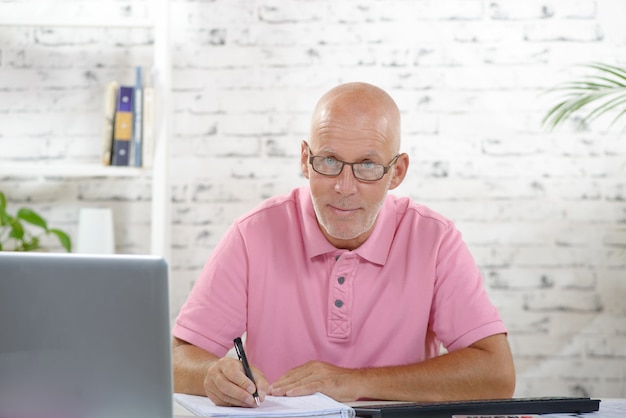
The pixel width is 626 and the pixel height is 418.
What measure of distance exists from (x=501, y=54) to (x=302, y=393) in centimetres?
201

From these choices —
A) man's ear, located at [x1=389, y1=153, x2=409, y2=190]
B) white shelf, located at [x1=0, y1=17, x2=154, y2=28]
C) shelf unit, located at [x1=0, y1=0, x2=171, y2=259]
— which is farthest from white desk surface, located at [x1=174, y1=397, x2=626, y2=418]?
white shelf, located at [x1=0, y1=17, x2=154, y2=28]

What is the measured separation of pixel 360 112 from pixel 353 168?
5.1 inches

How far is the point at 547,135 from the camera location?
3076 mm

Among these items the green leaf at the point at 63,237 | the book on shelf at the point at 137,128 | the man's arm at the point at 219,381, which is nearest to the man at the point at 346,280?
the man's arm at the point at 219,381

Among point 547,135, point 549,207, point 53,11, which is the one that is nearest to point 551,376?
point 549,207

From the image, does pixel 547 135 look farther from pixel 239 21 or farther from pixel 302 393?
pixel 302 393

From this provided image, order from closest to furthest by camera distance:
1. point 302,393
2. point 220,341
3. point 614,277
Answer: point 302,393 → point 220,341 → point 614,277

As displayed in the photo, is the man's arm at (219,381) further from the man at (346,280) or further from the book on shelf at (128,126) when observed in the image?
the book on shelf at (128,126)

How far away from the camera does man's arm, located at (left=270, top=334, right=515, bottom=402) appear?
151 cm

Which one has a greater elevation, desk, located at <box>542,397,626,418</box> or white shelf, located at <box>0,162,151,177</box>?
white shelf, located at <box>0,162,151,177</box>

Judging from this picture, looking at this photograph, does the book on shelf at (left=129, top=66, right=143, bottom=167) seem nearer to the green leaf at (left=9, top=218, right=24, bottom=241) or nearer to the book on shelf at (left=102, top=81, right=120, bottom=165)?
the book on shelf at (left=102, top=81, right=120, bottom=165)

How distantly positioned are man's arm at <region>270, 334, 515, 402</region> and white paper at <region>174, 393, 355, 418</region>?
0.07m

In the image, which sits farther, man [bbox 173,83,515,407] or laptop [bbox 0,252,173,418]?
man [bbox 173,83,515,407]

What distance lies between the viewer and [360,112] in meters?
1.83
